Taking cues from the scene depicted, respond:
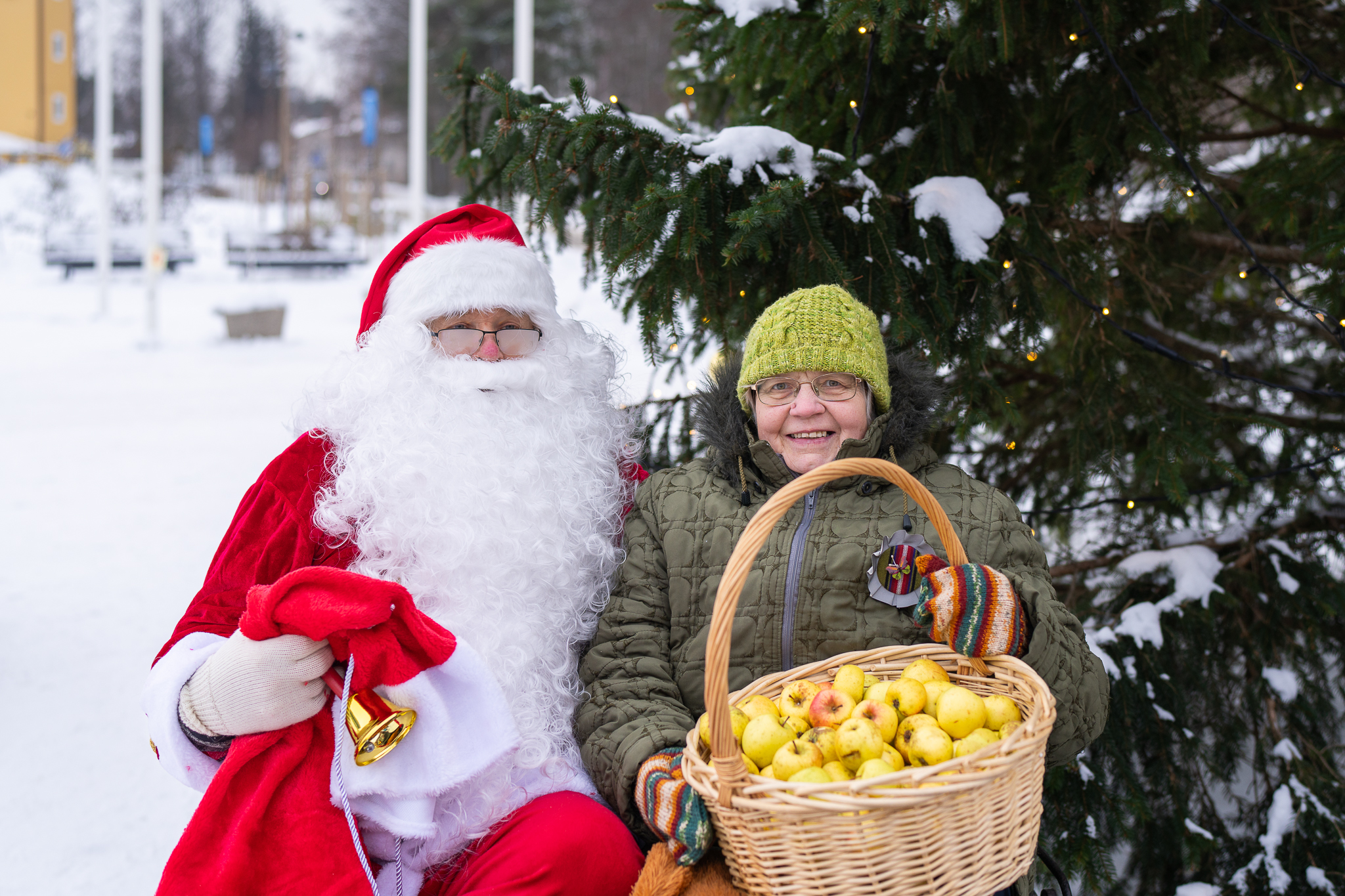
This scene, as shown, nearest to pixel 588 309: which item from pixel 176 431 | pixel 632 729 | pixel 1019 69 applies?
pixel 176 431

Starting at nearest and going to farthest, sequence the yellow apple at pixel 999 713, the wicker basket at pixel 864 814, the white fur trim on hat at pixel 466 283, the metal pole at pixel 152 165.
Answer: the wicker basket at pixel 864 814 → the yellow apple at pixel 999 713 → the white fur trim on hat at pixel 466 283 → the metal pole at pixel 152 165

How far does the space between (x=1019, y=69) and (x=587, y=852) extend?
8.71 ft

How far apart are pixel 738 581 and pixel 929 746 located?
43 cm

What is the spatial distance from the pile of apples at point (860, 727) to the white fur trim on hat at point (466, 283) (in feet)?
3.88

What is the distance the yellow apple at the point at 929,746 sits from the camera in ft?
5.39

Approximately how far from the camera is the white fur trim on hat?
240cm

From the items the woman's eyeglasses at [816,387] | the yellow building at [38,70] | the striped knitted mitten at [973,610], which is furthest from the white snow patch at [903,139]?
the yellow building at [38,70]

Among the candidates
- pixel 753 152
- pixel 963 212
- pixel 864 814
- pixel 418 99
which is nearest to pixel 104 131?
pixel 418 99

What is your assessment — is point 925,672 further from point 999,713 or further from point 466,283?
point 466,283

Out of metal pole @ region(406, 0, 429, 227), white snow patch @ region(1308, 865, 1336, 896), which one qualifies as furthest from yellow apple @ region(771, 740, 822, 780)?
metal pole @ region(406, 0, 429, 227)

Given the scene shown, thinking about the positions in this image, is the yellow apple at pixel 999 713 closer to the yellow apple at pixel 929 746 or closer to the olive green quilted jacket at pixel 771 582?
the yellow apple at pixel 929 746

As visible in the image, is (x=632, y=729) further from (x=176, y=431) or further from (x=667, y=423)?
(x=176, y=431)

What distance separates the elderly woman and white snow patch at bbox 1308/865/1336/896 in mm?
1272

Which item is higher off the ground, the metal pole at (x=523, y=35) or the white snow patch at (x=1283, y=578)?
the metal pole at (x=523, y=35)
